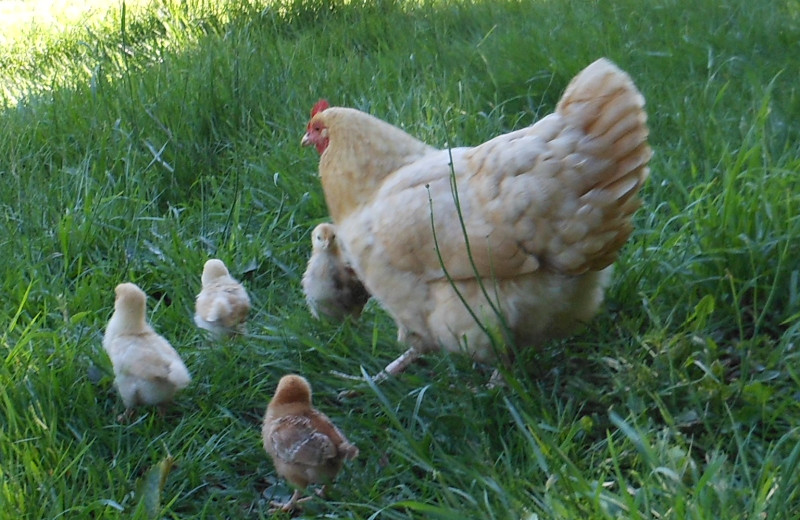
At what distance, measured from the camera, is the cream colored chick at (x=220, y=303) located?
3852 mm

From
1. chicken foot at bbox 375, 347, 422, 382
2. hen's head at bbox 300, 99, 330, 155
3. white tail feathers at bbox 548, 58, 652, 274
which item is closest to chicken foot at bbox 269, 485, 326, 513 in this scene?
chicken foot at bbox 375, 347, 422, 382

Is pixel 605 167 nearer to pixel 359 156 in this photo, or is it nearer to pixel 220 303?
pixel 359 156

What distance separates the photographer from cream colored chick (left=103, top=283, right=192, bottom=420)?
11.2 ft

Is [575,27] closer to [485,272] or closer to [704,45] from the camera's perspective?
[704,45]

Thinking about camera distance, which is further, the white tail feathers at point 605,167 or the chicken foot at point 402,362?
the chicken foot at point 402,362

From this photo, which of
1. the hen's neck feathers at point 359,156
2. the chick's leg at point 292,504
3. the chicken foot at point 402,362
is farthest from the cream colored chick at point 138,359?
the hen's neck feathers at point 359,156

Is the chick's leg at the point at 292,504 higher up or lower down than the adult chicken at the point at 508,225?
lower down

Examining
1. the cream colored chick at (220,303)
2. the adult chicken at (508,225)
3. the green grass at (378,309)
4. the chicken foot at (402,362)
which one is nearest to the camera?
the green grass at (378,309)

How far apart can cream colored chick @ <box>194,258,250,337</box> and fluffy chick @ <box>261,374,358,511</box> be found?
75 centimetres

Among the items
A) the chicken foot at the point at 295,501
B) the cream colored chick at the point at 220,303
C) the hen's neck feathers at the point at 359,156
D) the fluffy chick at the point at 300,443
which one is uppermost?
the hen's neck feathers at the point at 359,156

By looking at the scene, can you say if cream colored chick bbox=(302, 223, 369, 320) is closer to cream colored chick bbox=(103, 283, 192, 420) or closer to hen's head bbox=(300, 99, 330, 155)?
hen's head bbox=(300, 99, 330, 155)

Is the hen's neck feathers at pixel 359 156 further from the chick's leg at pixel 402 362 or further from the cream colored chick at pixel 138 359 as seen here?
the cream colored chick at pixel 138 359

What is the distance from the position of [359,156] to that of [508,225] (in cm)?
89

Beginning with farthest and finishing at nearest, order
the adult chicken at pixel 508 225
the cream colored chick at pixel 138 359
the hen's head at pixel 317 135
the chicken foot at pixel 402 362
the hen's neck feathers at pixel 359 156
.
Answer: the hen's head at pixel 317 135 → the hen's neck feathers at pixel 359 156 → the chicken foot at pixel 402 362 → the cream colored chick at pixel 138 359 → the adult chicken at pixel 508 225
